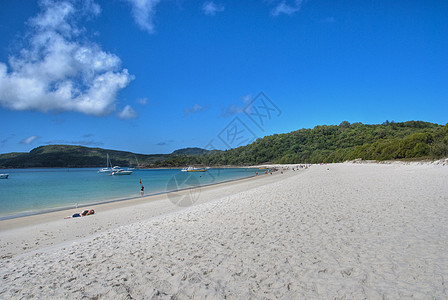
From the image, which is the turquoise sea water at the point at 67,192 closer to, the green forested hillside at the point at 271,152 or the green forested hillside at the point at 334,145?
the green forested hillside at the point at 334,145

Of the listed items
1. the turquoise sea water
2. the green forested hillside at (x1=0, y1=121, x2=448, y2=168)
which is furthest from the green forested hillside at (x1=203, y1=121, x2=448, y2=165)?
the turquoise sea water

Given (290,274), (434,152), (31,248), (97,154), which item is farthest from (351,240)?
(97,154)

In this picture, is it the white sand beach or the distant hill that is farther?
the distant hill

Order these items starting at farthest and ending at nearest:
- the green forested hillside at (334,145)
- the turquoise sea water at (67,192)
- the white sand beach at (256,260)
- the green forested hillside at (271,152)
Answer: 1. the green forested hillside at (271,152)
2. the green forested hillside at (334,145)
3. the turquoise sea water at (67,192)
4. the white sand beach at (256,260)

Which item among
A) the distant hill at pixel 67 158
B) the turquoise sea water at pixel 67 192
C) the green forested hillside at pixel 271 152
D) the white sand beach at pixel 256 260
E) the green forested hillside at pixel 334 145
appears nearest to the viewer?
the white sand beach at pixel 256 260

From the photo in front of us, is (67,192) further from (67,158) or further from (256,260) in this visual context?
(67,158)

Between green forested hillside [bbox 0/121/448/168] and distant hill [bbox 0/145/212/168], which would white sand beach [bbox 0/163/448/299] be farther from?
distant hill [bbox 0/145/212/168]

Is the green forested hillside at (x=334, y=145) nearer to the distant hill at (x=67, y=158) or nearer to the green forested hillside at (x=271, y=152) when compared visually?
the green forested hillside at (x=271, y=152)

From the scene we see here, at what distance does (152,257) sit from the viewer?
4672mm

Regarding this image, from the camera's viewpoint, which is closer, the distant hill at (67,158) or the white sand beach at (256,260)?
the white sand beach at (256,260)

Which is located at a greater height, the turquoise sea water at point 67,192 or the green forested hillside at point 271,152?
the green forested hillside at point 271,152

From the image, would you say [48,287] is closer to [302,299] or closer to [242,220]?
[302,299]

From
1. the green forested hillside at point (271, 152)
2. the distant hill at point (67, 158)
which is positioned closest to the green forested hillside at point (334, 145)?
the green forested hillside at point (271, 152)

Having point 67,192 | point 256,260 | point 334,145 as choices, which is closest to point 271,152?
point 334,145
